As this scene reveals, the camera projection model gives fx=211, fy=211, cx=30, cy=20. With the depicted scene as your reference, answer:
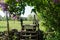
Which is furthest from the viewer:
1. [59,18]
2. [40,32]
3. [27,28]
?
[27,28]

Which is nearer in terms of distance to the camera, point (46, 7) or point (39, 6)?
point (39, 6)

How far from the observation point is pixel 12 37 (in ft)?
22.5

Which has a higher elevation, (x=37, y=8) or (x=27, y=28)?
(x=37, y=8)

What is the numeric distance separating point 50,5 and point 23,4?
1.56 ft

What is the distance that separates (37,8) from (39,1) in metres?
0.18

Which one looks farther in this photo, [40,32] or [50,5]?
[40,32]

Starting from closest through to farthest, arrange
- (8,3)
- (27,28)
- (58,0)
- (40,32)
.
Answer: (58,0), (8,3), (40,32), (27,28)

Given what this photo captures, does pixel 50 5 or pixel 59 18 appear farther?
pixel 59 18

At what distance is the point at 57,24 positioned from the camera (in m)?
3.91

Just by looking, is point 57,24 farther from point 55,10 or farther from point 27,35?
point 27,35

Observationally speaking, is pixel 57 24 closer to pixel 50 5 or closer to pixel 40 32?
pixel 50 5

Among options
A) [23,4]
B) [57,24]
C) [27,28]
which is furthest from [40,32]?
[23,4]

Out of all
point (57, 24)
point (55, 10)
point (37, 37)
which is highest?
point (55, 10)

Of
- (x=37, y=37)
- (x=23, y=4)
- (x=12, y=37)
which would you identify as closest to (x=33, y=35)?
(x=37, y=37)
